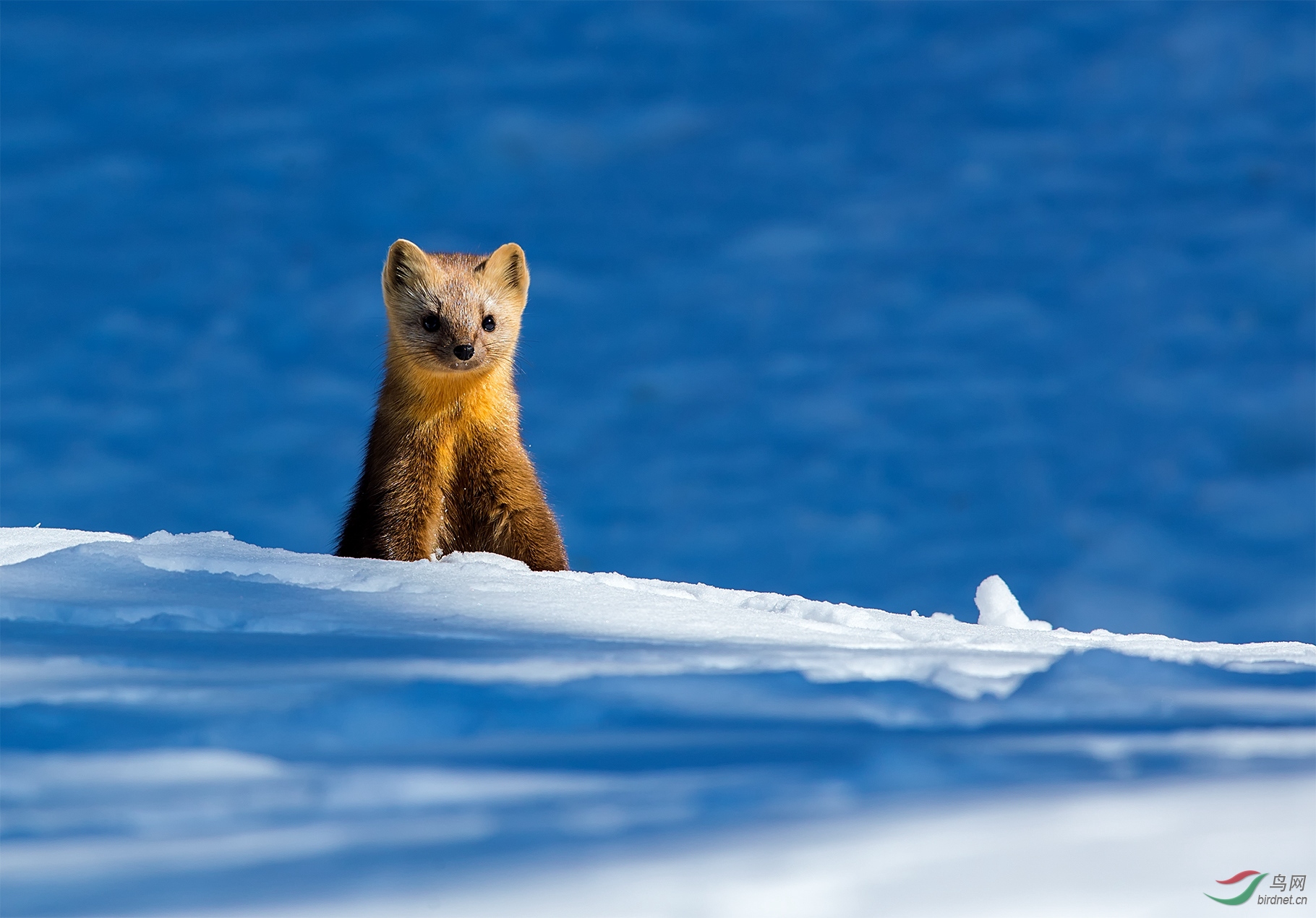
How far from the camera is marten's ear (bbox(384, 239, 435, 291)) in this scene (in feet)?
21.2

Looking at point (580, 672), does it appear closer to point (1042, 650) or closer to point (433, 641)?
point (433, 641)

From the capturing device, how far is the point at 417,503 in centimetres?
605

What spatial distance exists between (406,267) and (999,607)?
3.11 meters

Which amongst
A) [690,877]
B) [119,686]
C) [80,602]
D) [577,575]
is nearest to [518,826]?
[690,877]

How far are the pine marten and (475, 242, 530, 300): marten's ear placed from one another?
0.53ft

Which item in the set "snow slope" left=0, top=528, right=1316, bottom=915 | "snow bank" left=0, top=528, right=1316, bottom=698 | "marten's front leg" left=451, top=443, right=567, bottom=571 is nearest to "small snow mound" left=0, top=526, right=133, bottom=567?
"snow bank" left=0, top=528, right=1316, bottom=698

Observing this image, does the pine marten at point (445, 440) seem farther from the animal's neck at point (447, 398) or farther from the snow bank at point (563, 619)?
the snow bank at point (563, 619)

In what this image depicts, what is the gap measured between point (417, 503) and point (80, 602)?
83.3 inches

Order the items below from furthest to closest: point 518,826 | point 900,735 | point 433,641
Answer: point 433,641 → point 900,735 → point 518,826

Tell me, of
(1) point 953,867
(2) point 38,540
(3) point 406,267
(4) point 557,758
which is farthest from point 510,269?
(1) point 953,867

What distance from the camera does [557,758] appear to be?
2.77m

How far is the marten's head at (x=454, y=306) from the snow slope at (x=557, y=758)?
2.31 metres

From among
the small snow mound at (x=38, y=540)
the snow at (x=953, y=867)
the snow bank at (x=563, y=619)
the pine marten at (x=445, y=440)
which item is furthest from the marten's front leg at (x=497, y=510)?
the snow at (x=953, y=867)

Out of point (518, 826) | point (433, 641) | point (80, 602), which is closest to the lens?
point (518, 826)
